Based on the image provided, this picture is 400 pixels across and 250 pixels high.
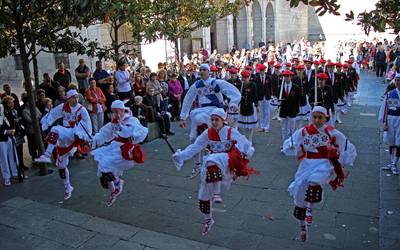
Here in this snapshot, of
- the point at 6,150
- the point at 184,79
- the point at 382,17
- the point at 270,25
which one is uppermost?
the point at 270,25

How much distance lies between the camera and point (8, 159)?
9.74m

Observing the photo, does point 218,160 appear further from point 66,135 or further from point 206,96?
point 66,135

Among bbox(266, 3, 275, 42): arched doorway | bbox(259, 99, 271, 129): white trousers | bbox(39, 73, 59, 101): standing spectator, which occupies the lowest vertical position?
bbox(259, 99, 271, 129): white trousers


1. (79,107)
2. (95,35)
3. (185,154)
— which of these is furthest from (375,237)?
(95,35)

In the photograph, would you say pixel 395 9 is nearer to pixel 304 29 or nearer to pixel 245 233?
pixel 245 233

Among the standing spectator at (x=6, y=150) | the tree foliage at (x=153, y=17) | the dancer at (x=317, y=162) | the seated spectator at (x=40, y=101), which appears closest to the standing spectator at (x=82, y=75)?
the tree foliage at (x=153, y=17)

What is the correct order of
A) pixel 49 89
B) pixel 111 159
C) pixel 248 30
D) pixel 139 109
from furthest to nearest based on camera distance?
1. pixel 248 30
2. pixel 139 109
3. pixel 49 89
4. pixel 111 159

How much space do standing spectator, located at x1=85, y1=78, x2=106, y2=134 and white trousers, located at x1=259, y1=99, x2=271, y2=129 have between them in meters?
5.51

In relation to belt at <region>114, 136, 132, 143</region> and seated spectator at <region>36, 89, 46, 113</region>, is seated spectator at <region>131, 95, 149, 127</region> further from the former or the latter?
→ belt at <region>114, 136, 132, 143</region>

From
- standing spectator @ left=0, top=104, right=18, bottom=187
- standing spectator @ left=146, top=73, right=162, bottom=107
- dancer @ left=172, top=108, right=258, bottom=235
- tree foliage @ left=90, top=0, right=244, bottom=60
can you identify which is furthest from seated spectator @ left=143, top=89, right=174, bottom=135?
dancer @ left=172, top=108, right=258, bottom=235

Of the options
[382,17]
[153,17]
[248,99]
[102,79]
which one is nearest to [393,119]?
[248,99]

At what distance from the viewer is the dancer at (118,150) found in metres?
7.59

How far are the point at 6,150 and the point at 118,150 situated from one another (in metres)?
3.51

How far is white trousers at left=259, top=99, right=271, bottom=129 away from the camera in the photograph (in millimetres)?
14664
